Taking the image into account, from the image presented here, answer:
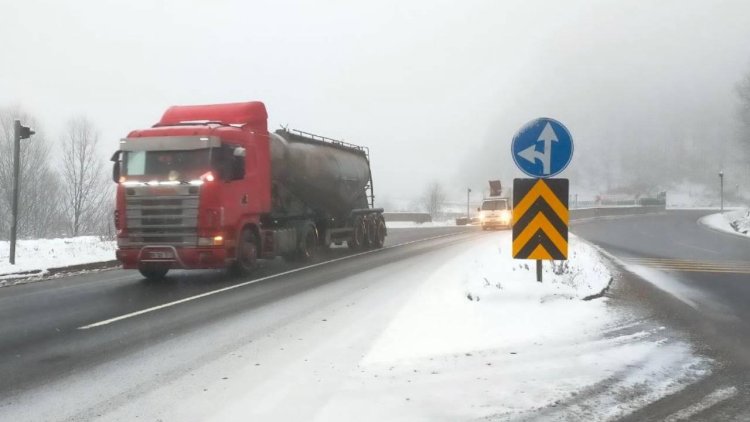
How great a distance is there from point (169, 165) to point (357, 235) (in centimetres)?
868

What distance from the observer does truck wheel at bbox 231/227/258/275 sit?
11438 mm

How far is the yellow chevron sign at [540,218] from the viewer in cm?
817

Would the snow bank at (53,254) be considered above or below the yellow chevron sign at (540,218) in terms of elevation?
below

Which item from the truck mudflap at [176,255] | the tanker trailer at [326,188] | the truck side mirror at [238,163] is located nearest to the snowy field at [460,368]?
the truck mudflap at [176,255]

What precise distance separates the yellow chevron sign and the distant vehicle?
88.1 ft

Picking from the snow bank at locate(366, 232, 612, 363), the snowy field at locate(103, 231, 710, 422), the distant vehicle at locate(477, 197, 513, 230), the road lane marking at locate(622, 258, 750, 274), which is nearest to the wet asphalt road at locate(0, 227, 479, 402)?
the snowy field at locate(103, 231, 710, 422)

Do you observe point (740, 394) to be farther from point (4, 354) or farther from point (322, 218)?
point (322, 218)

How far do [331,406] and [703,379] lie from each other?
323 centimetres

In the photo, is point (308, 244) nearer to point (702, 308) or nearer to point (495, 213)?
point (702, 308)

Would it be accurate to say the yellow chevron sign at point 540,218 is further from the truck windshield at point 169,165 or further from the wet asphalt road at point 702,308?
the truck windshield at point 169,165

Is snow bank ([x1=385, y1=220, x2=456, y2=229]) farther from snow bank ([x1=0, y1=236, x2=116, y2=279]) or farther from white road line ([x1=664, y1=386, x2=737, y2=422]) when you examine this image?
white road line ([x1=664, y1=386, x2=737, y2=422])

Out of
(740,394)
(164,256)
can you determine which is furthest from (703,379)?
(164,256)

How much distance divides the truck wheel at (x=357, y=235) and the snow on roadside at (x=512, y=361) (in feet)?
32.7

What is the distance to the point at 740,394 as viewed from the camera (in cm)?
434
